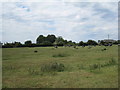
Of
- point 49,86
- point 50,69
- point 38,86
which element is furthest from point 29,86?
point 50,69

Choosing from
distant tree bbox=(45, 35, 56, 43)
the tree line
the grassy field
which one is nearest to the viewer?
the grassy field

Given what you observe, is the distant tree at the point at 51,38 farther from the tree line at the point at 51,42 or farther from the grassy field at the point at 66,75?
the grassy field at the point at 66,75

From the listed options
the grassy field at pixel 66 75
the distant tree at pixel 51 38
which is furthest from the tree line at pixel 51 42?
the grassy field at pixel 66 75

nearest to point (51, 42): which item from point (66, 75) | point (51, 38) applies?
point (51, 38)

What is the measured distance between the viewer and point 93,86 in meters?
6.13

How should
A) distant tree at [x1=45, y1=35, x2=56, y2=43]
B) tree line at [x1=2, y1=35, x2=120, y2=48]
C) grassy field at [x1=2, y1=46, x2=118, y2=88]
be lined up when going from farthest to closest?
distant tree at [x1=45, y1=35, x2=56, y2=43]
tree line at [x1=2, y1=35, x2=120, y2=48]
grassy field at [x1=2, y1=46, x2=118, y2=88]

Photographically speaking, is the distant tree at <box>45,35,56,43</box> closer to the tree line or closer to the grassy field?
the tree line

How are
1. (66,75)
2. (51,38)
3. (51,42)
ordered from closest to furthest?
(66,75), (51,42), (51,38)

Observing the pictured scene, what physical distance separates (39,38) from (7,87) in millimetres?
107598

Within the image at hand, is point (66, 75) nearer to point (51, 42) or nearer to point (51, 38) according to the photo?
point (51, 42)

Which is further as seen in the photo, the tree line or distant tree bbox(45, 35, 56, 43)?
distant tree bbox(45, 35, 56, 43)

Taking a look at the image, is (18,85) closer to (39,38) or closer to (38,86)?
(38,86)

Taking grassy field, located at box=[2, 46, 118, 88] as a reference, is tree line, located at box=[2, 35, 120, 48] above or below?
Answer: above

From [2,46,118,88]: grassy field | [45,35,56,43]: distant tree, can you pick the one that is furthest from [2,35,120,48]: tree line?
[2,46,118,88]: grassy field
